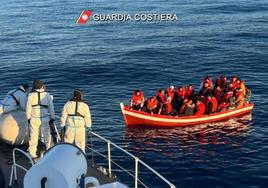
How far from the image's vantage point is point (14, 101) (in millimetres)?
12953

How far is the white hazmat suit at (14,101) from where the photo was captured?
42.3 feet

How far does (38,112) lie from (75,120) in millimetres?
1070

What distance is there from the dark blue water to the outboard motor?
426 inches

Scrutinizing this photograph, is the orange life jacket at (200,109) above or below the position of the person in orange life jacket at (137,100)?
below

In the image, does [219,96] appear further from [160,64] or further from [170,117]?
[160,64]

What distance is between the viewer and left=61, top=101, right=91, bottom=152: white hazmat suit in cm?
1124

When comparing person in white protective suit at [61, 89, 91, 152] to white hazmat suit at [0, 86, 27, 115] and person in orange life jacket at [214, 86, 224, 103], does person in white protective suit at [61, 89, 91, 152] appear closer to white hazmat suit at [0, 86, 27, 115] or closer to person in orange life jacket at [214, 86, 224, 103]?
white hazmat suit at [0, 86, 27, 115]

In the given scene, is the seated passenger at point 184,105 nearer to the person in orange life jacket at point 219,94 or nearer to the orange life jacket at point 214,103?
the orange life jacket at point 214,103

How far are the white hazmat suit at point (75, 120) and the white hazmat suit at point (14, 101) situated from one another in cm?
226

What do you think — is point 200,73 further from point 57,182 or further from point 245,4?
point 245,4

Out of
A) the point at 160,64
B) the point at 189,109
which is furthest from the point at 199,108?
the point at 160,64

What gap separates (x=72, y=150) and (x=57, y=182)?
81cm

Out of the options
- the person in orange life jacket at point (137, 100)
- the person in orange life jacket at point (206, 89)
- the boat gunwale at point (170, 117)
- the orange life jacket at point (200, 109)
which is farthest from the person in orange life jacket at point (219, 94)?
the person in orange life jacket at point (137, 100)

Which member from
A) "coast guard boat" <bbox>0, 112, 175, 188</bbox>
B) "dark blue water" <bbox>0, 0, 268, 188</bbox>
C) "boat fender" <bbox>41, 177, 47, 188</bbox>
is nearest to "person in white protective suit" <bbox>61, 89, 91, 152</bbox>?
"coast guard boat" <bbox>0, 112, 175, 188</bbox>
